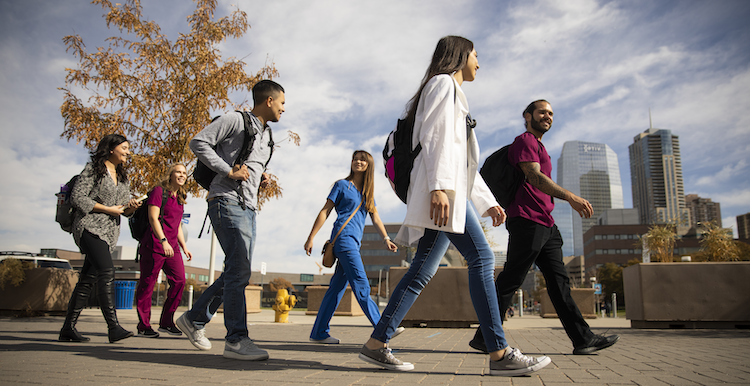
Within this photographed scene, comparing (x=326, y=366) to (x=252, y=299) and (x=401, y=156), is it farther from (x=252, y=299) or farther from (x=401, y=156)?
(x=252, y=299)

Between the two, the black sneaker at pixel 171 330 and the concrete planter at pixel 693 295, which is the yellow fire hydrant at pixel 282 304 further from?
the concrete planter at pixel 693 295

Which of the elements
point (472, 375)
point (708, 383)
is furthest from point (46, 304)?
point (708, 383)

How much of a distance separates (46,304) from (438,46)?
9.59 metres

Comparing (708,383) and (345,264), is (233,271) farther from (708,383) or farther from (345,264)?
(708,383)

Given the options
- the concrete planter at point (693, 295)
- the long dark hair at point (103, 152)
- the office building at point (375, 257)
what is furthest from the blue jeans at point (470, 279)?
the office building at point (375, 257)

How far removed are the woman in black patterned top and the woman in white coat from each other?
292 cm

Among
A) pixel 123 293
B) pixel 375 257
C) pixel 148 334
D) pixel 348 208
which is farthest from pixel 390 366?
pixel 375 257

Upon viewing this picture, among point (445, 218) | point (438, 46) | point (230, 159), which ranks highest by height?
point (438, 46)

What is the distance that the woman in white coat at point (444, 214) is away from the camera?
2803 millimetres

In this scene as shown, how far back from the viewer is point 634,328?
819 centimetres

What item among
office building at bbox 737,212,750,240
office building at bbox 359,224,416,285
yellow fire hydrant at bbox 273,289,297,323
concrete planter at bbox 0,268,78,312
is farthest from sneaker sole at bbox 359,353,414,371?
office building at bbox 737,212,750,240

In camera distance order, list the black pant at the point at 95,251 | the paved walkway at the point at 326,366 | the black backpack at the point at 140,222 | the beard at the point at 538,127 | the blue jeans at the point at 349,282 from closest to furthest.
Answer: the paved walkway at the point at 326,366 < the beard at the point at 538,127 < the black pant at the point at 95,251 < the blue jeans at the point at 349,282 < the black backpack at the point at 140,222

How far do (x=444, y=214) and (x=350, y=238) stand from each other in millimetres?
2197

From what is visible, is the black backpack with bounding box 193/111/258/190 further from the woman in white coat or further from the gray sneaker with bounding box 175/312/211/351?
the woman in white coat
